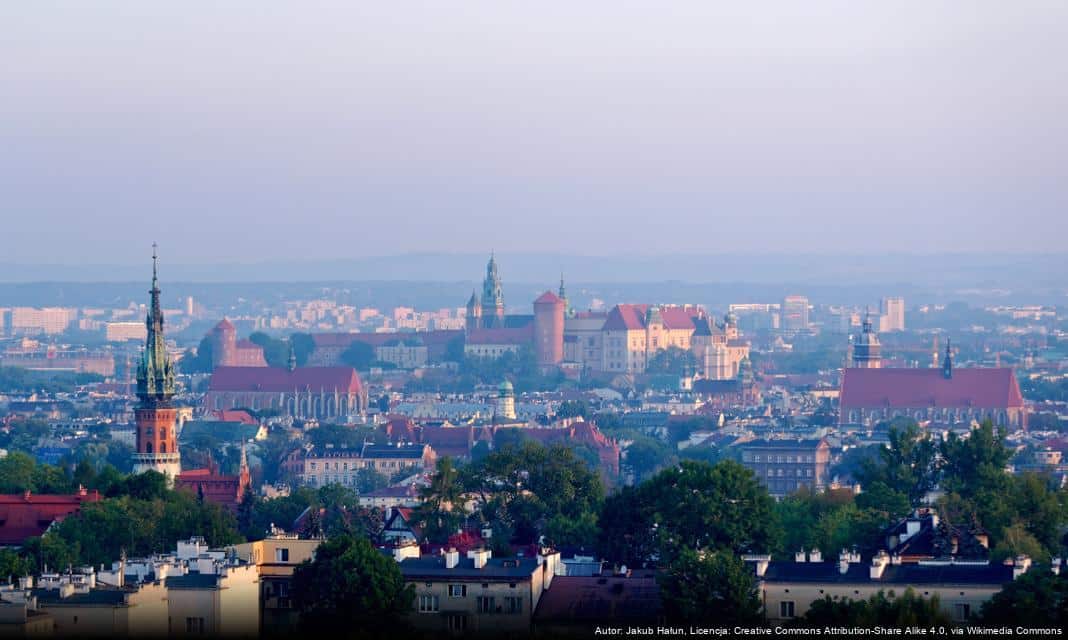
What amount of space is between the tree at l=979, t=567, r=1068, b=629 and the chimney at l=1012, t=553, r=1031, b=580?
86 cm

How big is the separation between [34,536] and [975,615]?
77.6ft

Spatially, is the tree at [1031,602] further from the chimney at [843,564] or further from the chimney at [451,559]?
the chimney at [451,559]

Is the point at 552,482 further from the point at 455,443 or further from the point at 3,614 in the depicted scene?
the point at 455,443

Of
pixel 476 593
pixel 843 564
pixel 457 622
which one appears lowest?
pixel 457 622

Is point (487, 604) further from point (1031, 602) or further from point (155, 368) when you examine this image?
point (155, 368)

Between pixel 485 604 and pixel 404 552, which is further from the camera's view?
pixel 404 552

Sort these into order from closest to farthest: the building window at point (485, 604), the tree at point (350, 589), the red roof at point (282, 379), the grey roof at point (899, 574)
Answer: the tree at point (350, 589) → the grey roof at point (899, 574) → the building window at point (485, 604) → the red roof at point (282, 379)

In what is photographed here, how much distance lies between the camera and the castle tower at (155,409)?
81250mm

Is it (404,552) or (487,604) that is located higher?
(404,552)

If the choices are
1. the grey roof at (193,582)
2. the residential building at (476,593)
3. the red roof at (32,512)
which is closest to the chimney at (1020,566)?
the residential building at (476,593)

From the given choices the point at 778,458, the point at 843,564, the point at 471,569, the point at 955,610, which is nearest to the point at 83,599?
the point at 471,569

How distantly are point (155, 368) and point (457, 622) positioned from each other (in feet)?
128

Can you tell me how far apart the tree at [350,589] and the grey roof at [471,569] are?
0.86 meters

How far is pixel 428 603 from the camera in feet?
149
